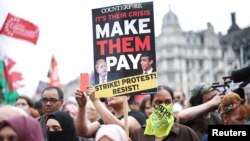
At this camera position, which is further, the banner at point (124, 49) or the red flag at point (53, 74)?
the red flag at point (53, 74)

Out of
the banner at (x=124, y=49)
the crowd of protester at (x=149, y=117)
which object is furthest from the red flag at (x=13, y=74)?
the banner at (x=124, y=49)

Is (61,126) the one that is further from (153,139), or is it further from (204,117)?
(204,117)

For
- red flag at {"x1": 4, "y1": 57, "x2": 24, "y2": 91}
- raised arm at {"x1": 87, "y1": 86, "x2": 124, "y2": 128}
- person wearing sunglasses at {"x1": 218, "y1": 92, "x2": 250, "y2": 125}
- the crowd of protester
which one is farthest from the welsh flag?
person wearing sunglasses at {"x1": 218, "y1": 92, "x2": 250, "y2": 125}

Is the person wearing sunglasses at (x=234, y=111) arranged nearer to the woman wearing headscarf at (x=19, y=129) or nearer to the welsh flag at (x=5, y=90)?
the woman wearing headscarf at (x=19, y=129)

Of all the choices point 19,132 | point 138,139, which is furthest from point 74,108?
point 19,132

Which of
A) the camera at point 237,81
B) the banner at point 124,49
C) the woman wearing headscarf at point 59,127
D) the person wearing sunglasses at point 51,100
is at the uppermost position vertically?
the banner at point 124,49

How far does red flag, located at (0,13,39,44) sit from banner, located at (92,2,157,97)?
4.47m

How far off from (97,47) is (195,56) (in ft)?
304

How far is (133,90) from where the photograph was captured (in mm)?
5082

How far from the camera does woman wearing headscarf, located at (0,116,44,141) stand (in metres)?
3.27

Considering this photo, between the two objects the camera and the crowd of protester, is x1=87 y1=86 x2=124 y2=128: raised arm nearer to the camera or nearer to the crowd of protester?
the crowd of protester

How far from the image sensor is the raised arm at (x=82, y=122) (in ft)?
17.0

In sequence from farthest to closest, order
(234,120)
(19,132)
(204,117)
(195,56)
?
(195,56)
(204,117)
(234,120)
(19,132)

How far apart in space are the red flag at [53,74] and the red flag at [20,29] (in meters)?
1.58
